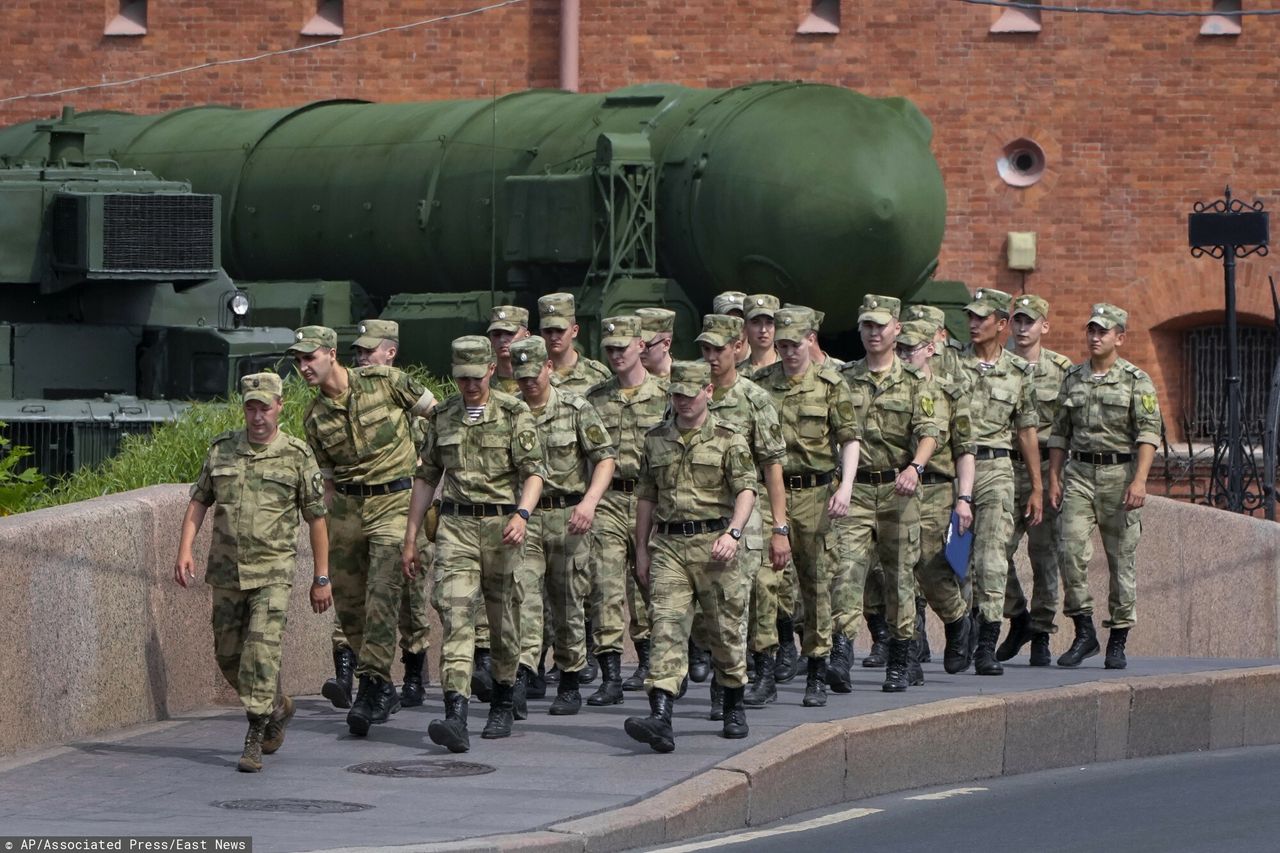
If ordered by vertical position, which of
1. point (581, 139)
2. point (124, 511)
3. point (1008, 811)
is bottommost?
point (1008, 811)

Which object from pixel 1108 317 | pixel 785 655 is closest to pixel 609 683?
pixel 785 655

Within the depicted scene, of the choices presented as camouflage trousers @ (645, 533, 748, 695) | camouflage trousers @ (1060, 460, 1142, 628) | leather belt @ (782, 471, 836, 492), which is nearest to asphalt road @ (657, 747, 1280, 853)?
camouflage trousers @ (645, 533, 748, 695)

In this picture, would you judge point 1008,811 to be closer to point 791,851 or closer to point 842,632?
point 791,851

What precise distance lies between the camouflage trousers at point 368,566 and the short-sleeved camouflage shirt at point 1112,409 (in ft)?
13.3

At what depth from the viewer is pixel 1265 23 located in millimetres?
26703

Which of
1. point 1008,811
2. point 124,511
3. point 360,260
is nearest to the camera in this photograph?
point 1008,811

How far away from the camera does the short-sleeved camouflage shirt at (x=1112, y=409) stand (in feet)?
46.9

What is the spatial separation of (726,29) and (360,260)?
724cm

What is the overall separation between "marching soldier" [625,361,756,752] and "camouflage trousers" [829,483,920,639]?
181cm

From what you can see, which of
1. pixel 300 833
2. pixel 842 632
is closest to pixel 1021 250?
pixel 842 632

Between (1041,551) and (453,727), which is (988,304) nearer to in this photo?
(1041,551)

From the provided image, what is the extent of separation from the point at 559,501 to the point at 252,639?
75.5 inches

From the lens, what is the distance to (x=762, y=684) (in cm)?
1245

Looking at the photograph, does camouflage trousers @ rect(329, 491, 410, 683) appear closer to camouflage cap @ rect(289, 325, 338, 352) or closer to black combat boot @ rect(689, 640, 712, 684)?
camouflage cap @ rect(289, 325, 338, 352)
